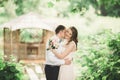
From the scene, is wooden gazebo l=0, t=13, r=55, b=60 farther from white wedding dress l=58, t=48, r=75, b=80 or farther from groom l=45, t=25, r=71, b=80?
groom l=45, t=25, r=71, b=80

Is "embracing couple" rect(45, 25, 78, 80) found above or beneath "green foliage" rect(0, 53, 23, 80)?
above

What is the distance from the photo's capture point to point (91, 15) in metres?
42.3

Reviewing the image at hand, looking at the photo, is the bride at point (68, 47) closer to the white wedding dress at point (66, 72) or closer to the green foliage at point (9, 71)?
the white wedding dress at point (66, 72)

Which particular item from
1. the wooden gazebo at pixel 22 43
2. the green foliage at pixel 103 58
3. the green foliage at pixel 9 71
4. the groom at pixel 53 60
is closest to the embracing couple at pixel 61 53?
the groom at pixel 53 60

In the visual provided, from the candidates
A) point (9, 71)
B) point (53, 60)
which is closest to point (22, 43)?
point (9, 71)

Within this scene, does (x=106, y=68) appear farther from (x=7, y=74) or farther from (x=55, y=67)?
(x=7, y=74)

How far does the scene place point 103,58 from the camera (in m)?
8.90

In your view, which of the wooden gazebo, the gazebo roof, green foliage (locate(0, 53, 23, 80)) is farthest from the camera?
the wooden gazebo

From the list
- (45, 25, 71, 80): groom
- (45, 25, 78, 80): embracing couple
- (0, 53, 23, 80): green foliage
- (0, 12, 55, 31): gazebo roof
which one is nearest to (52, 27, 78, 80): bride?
(45, 25, 78, 80): embracing couple

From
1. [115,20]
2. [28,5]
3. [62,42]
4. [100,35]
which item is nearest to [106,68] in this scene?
[62,42]

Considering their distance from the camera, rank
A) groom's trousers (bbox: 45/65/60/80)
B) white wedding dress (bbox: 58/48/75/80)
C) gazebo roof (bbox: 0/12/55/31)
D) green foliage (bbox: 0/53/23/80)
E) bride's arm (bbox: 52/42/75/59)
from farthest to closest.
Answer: gazebo roof (bbox: 0/12/55/31), green foliage (bbox: 0/53/23/80), white wedding dress (bbox: 58/48/75/80), bride's arm (bbox: 52/42/75/59), groom's trousers (bbox: 45/65/60/80)

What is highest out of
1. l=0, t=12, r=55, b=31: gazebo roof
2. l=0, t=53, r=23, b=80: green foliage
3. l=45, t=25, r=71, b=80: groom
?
l=0, t=12, r=55, b=31: gazebo roof

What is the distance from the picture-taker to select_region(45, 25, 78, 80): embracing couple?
7.84m

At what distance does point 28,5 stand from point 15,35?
17959 millimetres
